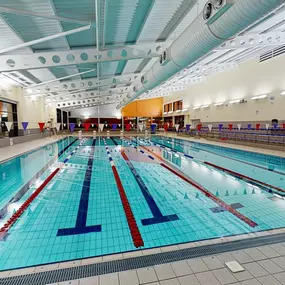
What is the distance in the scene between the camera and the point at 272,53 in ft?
31.6

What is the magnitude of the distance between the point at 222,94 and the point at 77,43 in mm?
10946

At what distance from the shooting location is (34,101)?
42.4 ft

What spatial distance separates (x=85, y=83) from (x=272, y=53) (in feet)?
30.6

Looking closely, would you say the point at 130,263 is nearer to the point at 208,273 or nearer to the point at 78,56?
the point at 208,273

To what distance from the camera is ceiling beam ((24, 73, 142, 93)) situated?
382 inches

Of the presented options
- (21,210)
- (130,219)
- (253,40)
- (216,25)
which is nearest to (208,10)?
(216,25)

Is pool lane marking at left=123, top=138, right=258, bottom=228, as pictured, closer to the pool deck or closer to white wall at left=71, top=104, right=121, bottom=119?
the pool deck

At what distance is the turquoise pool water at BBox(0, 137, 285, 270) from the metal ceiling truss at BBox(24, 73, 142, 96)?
5.75 m

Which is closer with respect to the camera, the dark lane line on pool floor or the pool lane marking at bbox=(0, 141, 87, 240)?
the pool lane marking at bbox=(0, 141, 87, 240)

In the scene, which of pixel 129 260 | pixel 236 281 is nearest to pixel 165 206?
pixel 129 260

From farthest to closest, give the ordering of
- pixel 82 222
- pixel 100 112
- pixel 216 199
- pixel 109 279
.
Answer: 1. pixel 100 112
2. pixel 216 199
3. pixel 82 222
4. pixel 109 279

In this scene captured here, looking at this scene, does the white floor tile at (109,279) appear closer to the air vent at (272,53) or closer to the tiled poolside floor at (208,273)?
the tiled poolside floor at (208,273)

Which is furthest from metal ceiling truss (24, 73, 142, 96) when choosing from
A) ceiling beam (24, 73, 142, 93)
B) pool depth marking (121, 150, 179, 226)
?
pool depth marking (121, 150, 179, 226)

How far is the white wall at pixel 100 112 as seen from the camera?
2439 centimetres
